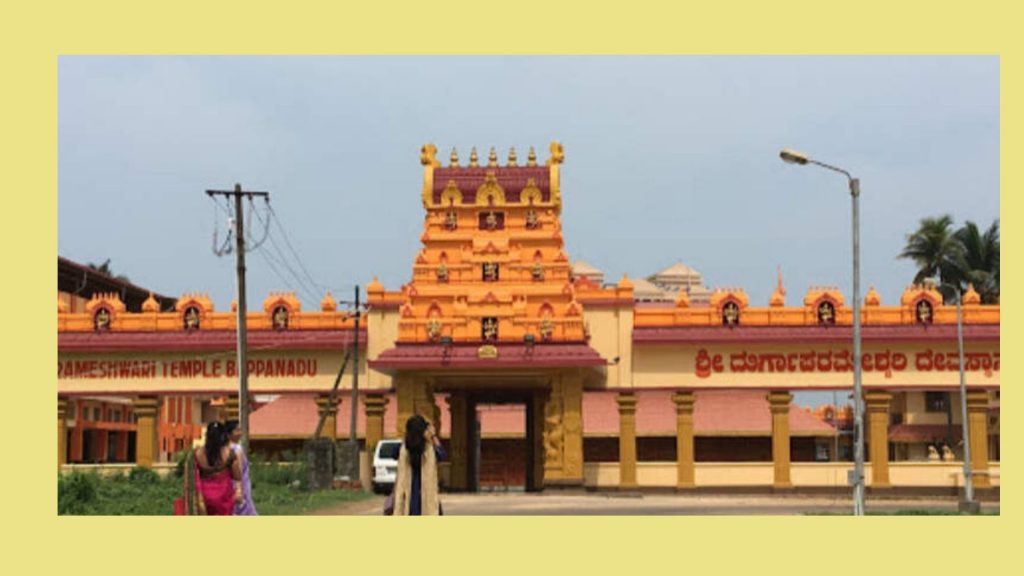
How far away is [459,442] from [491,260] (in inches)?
254

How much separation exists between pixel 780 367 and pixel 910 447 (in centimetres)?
2931

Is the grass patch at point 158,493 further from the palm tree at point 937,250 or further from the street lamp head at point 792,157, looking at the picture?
the palm tree at point 937,250

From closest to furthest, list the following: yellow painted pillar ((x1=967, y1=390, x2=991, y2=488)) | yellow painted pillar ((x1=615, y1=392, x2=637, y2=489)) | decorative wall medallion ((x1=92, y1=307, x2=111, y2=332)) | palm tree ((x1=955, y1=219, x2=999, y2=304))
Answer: yellow painted pillar ((x1=967, y1=390, x2=991, y2=488))
yellow painted pillar ((x1=615, y1=392, x2=637, y2=489))
decorative wall medallion ((x1=92, y1=307, x2=111, y2=332))
palm tree ((x1=955, y1=219, x2=999, y2=304))

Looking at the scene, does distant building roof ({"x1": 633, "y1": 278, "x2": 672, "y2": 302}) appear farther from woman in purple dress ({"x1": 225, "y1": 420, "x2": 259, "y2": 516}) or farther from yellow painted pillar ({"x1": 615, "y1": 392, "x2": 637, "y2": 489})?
woman in purple dress ({"x1": 225, "y1": 420, "x2": 259, "y2": 516})

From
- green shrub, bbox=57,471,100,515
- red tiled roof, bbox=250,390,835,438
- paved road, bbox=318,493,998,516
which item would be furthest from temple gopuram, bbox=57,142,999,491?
green shrub, bbox=57,471,100,515

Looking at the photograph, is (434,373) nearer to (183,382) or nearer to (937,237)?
(183,382)

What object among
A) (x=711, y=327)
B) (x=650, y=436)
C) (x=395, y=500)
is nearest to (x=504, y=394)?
(x=711, y=327)

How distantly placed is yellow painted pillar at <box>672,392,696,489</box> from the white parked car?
27.4ft

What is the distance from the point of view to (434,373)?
43281 mm

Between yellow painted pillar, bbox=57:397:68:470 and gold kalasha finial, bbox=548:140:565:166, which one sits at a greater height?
gold kalasha finial, bbox=548:140:565:166

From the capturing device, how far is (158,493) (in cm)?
3353

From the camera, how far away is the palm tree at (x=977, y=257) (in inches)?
2719

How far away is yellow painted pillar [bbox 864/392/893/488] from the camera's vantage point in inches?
1682

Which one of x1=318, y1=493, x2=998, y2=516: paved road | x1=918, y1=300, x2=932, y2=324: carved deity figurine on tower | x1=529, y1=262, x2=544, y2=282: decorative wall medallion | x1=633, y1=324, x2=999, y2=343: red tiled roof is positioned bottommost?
x1=318, y1=493, x2=998, y2=516: paved road
